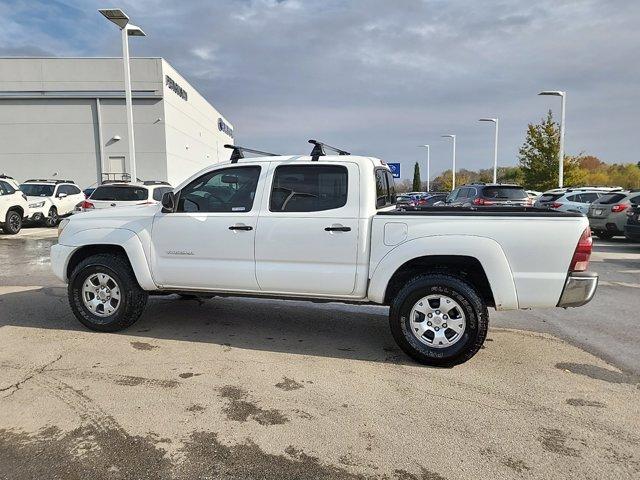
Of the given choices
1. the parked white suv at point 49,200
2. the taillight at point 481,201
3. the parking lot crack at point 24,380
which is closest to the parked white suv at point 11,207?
the parked white suv at point 49,200

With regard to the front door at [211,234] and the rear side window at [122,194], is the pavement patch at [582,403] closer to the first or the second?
the front door at [211,234]

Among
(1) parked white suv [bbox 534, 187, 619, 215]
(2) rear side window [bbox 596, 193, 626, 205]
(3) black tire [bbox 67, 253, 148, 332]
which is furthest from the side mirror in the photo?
(1) parked white suv [bbox 534, 187, 619, 215]

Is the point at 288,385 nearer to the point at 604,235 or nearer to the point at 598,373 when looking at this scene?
the point at 598,373

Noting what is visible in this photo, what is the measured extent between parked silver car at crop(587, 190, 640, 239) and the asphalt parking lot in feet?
30.3

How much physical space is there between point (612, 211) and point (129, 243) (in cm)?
1367

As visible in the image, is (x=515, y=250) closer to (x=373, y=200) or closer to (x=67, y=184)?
(x=373, y=200)

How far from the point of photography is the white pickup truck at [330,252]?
4203 millimetres

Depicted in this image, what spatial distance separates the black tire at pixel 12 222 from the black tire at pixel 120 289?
40.9 feet

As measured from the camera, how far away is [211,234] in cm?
498

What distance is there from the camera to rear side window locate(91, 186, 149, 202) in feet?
43.3

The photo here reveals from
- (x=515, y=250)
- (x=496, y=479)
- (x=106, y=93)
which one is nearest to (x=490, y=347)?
(x=515, y=250)

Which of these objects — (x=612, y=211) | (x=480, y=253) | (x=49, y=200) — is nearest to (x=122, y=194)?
(x=49, y=200)

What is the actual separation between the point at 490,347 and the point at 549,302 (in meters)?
1.02

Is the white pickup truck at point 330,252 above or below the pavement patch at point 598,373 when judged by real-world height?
above
